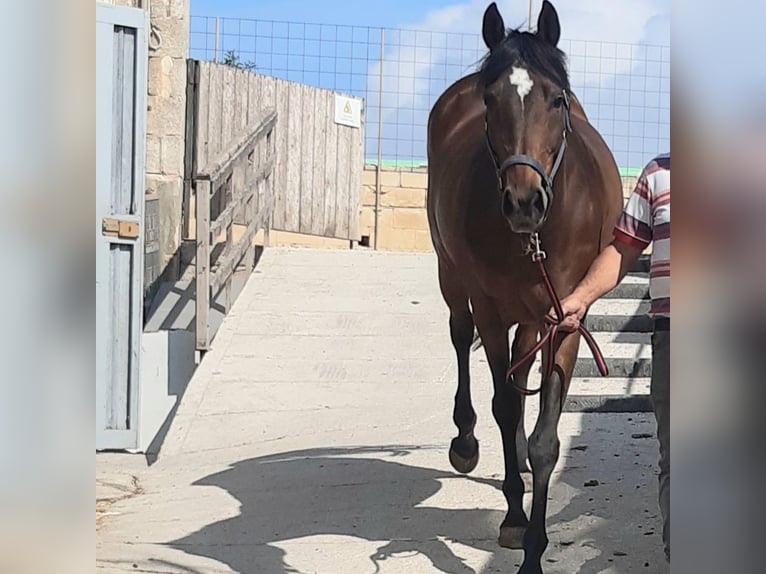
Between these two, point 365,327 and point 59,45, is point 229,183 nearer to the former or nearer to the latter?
point 365,327

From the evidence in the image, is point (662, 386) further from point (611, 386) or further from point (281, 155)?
point (281, 155)

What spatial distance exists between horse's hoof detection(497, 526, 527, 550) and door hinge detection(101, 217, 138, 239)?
6.18 feet

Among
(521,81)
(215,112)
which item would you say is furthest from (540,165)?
(215,112)

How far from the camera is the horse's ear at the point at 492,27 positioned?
316 centimetres

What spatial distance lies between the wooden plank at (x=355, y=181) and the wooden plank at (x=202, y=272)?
389 cm

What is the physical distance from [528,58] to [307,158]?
6.11 m

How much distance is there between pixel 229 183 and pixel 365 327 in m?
1.85

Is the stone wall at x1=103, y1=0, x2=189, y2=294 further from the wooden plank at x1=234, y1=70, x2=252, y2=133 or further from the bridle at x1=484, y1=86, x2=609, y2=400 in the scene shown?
the bridle at x1=484, y1=86, x2=609, y2=400

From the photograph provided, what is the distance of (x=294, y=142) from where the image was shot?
8758 mm

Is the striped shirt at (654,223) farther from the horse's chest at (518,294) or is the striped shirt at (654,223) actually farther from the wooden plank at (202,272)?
the wooden plank at (202,272)

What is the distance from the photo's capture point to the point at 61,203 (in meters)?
1.51

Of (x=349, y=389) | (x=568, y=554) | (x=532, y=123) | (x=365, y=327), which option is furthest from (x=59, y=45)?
(x=365, y=327)

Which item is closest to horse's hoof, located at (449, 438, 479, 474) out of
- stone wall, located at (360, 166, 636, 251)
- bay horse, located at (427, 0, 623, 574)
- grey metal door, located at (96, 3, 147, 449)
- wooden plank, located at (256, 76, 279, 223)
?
bay horse, located at (427, 0, 623, 574)

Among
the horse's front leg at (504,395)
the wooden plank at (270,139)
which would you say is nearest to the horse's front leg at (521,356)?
the horse's front leg at (504,395)
